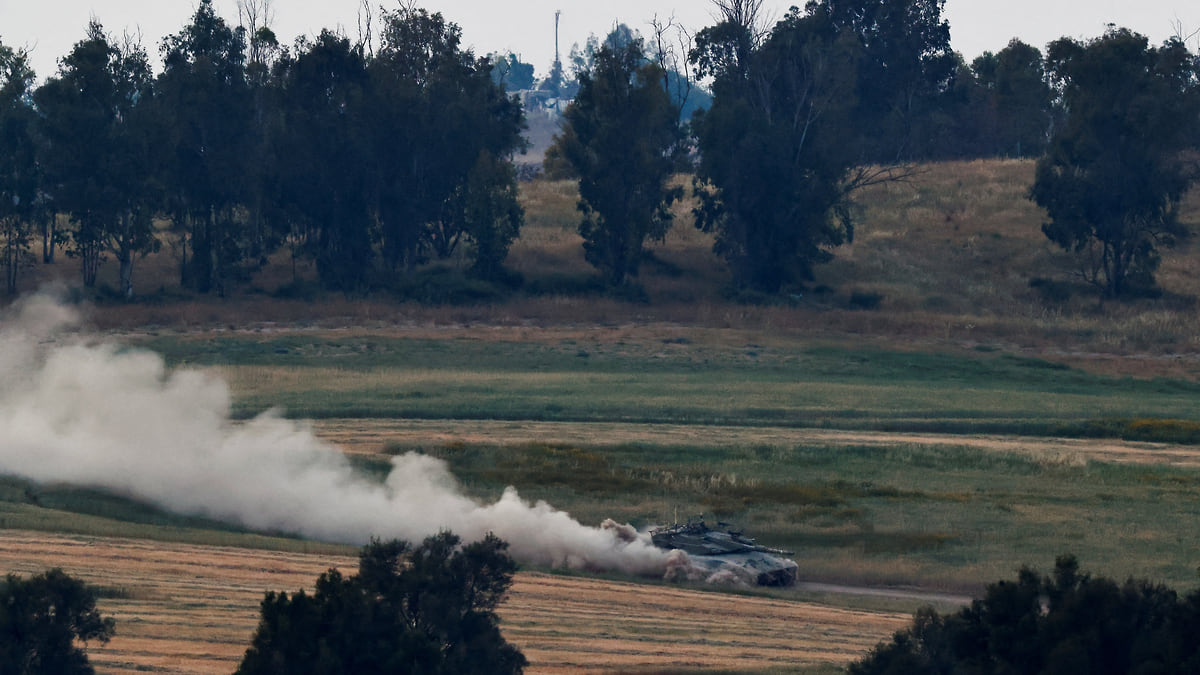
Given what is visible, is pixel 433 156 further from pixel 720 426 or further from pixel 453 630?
pixel 453 630

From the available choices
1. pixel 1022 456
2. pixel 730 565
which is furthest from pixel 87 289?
pixel 730 565

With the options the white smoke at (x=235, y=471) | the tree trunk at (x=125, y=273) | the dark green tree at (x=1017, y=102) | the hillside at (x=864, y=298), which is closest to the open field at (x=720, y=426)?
the hillside at (x=864, y=298)

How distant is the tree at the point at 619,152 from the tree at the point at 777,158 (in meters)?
4.65

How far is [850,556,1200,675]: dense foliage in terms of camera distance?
15750 millimetres

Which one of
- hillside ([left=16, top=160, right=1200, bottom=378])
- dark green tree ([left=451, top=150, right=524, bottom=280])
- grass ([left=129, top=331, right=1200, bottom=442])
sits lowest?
grass ([left=129, top=331, right=1200, bottom=442])

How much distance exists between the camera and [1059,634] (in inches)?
645

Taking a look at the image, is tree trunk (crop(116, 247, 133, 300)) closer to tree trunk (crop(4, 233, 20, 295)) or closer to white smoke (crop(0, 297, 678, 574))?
tree trunk (crop(4, 233, 20, 295))

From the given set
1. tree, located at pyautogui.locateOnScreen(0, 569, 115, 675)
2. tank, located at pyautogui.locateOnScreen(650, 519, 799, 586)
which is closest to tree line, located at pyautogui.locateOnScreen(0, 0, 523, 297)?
tank, located at pyautogui.locateOnScreen(650, 519, 799, 586)

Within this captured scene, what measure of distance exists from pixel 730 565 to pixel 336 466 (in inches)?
554

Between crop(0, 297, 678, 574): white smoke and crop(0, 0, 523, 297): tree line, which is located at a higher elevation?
crop(0, 0, 523, 297): tree line

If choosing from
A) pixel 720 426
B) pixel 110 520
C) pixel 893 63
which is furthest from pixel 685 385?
pixel 893 63

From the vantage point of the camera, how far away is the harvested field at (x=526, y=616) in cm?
2166

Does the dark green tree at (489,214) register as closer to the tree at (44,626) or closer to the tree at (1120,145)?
the tree at (1120,145)

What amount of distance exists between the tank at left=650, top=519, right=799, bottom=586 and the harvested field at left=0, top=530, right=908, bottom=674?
6.50 ft
